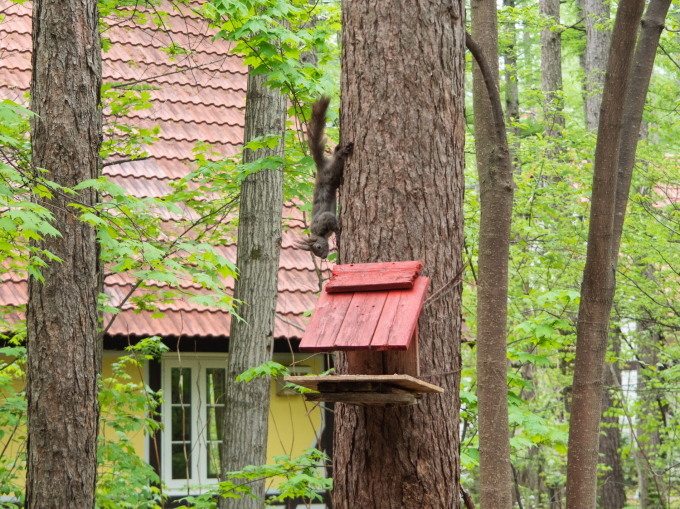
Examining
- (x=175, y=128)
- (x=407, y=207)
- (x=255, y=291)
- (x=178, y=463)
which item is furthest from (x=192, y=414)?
(x=407, y=207)

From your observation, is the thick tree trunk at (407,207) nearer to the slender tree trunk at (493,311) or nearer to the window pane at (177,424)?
the slender tree trunk at (493,311)

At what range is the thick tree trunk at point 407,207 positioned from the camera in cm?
323

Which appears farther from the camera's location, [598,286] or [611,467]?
[611,467]

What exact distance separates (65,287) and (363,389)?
8.92 ft

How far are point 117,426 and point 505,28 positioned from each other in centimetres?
1125

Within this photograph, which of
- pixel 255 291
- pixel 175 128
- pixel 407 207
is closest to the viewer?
Result: pixel 407 207

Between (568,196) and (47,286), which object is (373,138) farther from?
(568,196)

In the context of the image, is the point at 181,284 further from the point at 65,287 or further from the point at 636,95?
the point at 636,95

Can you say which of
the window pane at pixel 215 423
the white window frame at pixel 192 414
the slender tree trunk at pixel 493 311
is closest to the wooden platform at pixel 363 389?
the slender tree trunk at pixel 493 311

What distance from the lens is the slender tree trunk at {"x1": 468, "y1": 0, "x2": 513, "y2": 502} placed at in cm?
472

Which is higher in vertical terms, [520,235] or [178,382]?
[520,235]

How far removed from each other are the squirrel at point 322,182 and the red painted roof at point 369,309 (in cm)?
39

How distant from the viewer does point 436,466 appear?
10.6 feet

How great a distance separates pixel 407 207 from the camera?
3.36 meters
